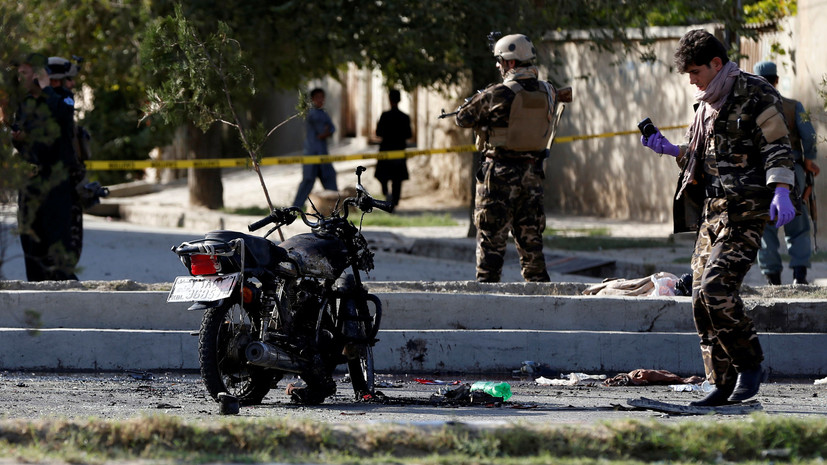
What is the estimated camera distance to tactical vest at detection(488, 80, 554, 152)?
29.8 ft

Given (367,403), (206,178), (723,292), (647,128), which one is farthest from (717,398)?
(206,178)

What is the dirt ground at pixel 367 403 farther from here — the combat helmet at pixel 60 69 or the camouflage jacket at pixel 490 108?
the combat helmet at pixel 60 69

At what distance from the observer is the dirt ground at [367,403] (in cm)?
611

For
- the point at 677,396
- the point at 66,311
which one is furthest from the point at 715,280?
the point at 66,311

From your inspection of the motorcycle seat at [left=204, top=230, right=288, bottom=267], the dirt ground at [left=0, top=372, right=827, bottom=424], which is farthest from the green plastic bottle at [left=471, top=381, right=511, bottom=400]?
the motorcycle seat at [left=204, top=230, right=288, bottom=267]

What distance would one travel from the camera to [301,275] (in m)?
6.61

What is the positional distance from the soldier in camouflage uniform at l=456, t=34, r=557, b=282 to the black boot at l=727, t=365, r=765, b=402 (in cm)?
311

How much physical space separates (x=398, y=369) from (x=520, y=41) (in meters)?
2.47

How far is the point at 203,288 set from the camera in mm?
6258

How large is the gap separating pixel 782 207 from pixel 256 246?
2.40m

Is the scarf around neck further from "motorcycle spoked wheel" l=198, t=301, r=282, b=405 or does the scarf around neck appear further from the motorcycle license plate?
the motorcycle license plate

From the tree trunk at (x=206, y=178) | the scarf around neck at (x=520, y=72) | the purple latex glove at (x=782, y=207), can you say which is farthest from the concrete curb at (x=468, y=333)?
the tree trunk at (x=206, y=178)

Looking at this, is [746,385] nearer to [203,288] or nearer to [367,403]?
[367,403]

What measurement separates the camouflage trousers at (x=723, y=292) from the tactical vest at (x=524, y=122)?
274 centimetres
